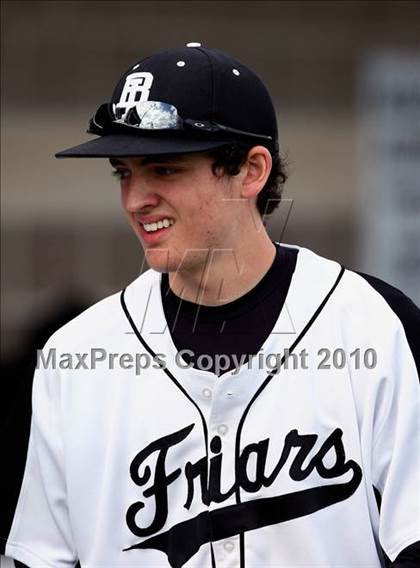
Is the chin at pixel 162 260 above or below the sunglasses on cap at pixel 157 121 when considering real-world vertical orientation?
below

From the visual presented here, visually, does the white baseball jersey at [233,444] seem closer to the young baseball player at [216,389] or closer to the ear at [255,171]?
the young baseball player at [216,389]

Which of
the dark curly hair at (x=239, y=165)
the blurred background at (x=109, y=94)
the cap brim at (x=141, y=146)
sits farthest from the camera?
the blurred background at (x=109, y=94)

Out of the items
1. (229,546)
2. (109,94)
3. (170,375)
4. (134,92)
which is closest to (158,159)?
(134,92)

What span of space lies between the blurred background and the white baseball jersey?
8.76 ft

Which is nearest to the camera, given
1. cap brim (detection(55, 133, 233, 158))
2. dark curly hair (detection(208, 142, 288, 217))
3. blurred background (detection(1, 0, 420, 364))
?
cap brim (detection(55, 133, 233, 158))

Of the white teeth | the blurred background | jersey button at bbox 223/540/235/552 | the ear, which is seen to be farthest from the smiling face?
the blurred background

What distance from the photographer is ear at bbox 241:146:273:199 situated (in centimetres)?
A: 257

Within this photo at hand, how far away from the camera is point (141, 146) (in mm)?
2400

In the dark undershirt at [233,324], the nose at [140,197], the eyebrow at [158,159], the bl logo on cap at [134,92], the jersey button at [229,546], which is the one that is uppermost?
Result: the bl logo on cap at [134,92]

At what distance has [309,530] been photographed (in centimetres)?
240

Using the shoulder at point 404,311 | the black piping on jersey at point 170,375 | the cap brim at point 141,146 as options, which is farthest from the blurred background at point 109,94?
the cap brim at point 141,146

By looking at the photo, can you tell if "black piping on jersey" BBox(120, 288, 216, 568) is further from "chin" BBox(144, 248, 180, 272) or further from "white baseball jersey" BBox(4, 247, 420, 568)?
"chin" BBox(144, 248, 180, 272)

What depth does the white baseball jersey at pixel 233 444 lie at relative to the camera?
2412 mm

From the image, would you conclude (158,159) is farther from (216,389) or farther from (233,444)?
(233,444)
